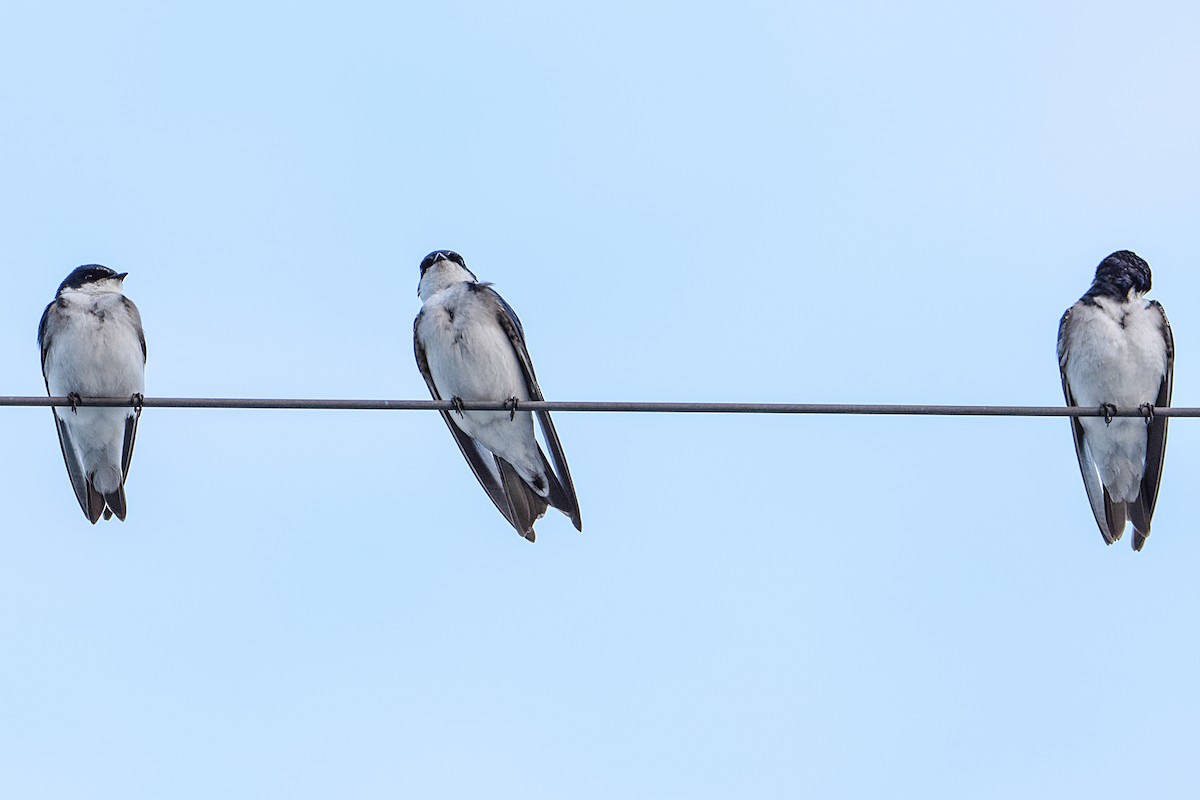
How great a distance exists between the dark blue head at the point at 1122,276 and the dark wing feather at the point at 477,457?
350 cm

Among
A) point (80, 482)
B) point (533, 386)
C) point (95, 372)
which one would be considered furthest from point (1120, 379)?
point (80, 482)

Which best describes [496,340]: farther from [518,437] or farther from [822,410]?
[822,410]

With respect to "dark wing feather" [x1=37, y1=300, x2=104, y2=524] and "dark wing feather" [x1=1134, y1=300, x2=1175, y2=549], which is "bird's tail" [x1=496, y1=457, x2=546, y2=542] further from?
"dark wing feather" [x1=1134, y1=300, x2=1175, y2=549]

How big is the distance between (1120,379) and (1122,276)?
0.63m

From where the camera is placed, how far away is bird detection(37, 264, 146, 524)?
339 inches

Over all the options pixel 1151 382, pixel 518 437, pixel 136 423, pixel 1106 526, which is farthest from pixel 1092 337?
pixel 136 423

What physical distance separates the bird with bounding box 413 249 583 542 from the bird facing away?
2896 millimetres

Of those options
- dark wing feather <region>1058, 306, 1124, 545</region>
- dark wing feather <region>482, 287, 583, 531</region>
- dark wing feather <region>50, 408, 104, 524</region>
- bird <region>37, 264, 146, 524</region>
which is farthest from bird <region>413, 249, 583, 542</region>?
dark wing feather <region>1058, 306, 1124, 545</region>

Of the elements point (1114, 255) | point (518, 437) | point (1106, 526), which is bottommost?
point (1106, 526)

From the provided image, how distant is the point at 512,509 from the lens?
916 cm

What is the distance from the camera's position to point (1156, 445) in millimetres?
9062

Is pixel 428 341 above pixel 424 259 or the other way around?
the other way around

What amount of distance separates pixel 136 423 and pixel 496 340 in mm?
2097

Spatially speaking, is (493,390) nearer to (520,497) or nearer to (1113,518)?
(520,497)
